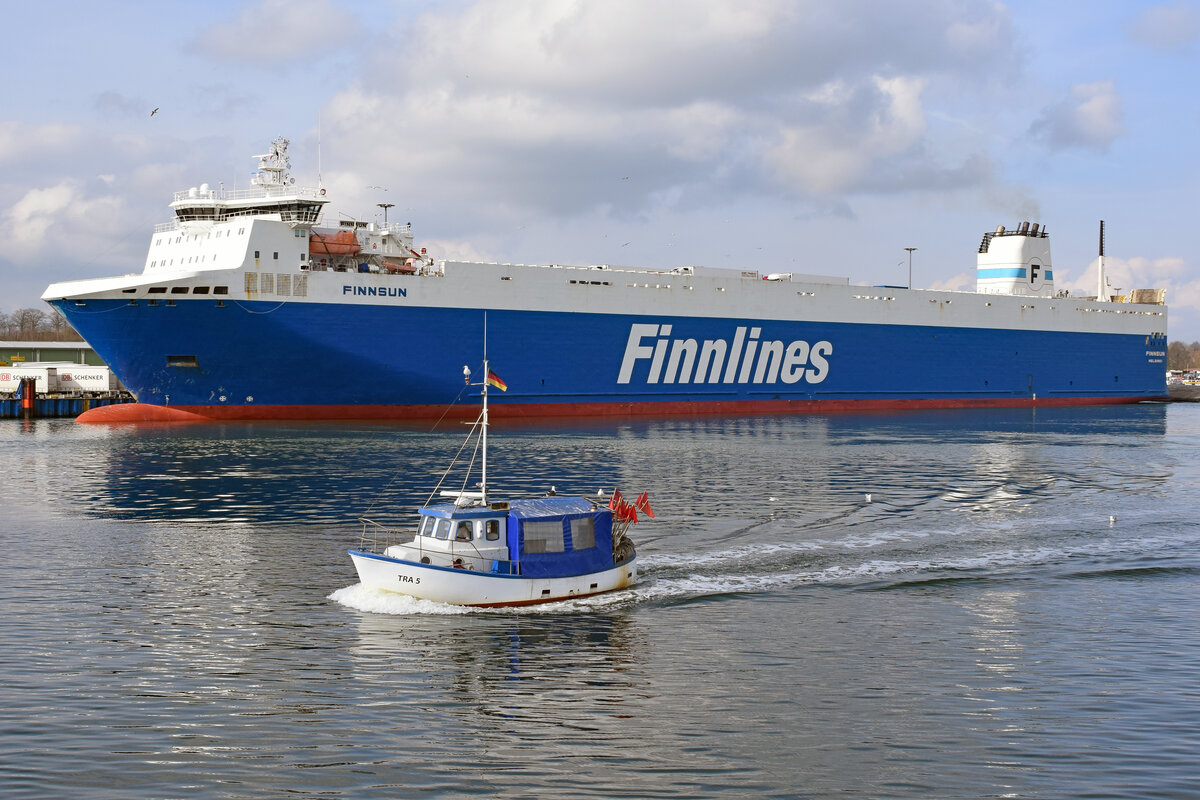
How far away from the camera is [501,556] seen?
18438 millimetres

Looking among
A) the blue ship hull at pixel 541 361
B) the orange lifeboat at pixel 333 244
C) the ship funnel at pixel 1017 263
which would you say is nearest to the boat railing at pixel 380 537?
the blue ship hull at pixel 541 361

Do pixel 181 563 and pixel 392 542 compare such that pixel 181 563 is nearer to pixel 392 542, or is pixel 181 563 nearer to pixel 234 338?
pixel 392 542

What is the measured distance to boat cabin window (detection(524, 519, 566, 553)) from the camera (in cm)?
1844

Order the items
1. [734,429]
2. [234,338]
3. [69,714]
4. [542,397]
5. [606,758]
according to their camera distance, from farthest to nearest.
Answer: [542,397]
[734,429]
[234,338]
[69,714]
[606,758]

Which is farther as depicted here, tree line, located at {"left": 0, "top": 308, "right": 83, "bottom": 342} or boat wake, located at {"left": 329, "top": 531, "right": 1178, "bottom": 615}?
tree line, located at {"left": 0, "top": 308, "right": 83, "bottom": 342}

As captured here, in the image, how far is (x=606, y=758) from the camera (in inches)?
458

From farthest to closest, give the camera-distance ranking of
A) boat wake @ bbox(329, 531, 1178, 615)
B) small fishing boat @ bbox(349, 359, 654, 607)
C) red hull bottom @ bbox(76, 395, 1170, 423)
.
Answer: red hull bottom @ bbox(76, 395, 1170, 423), boat wake @ bbox(329, 531, 1178, 615), small fishing boat @ bbox(349, 359, 654, 607)

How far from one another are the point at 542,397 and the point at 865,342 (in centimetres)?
2465

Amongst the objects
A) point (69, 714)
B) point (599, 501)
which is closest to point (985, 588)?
point (599, 501)

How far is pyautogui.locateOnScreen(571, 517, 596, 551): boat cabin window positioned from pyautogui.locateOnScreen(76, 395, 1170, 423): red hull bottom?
36393 mm

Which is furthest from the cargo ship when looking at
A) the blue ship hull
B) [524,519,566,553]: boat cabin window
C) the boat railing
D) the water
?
[524,519,566,553]: boat cabin window

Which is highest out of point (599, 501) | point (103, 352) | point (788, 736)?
point (103, 352)

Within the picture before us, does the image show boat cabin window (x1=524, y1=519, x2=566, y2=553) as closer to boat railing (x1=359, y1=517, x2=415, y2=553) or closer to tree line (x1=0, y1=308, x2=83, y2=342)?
boat railing (x1=359, y1=517, x2=415, y2=553)

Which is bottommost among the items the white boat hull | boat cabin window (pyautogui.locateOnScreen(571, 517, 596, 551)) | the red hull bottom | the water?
the water
